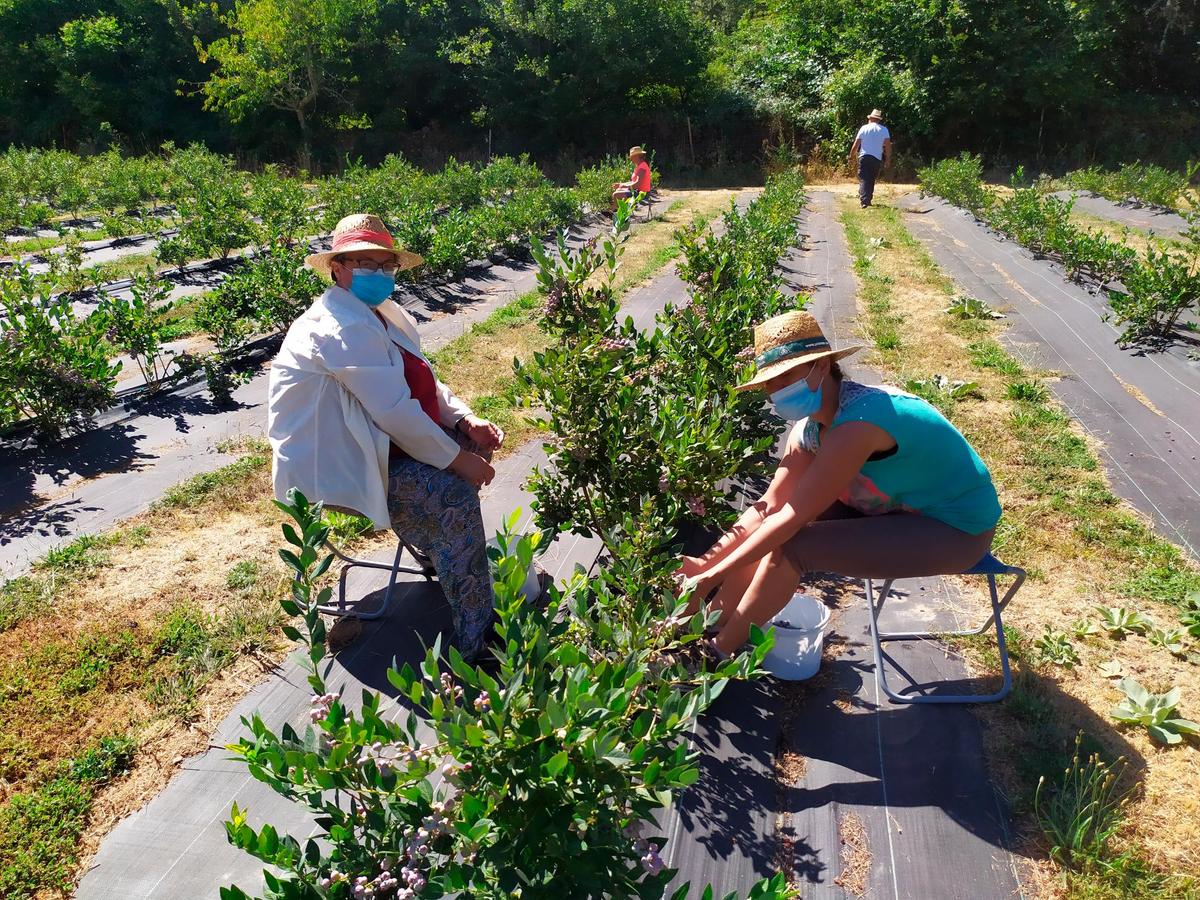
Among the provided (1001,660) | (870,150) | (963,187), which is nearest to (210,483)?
(1001,660)

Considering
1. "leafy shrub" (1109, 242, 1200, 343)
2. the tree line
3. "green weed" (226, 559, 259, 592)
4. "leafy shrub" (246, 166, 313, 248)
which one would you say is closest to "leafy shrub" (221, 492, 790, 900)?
"green weed" (226, 559, 259, 592)

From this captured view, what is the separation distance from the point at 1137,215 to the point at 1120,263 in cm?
608

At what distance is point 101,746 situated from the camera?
8.25 feet

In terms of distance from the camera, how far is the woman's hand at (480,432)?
10.3 ft

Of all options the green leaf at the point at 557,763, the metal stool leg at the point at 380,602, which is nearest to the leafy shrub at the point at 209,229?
the metal stool leg at the point at 380,602

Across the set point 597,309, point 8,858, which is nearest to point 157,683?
point 8,858

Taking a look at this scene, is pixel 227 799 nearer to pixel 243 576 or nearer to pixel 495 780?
pixel 243 576

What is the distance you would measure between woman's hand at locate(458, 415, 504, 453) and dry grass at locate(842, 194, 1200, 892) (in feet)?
6.91

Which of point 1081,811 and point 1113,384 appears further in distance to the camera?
point 1113,384

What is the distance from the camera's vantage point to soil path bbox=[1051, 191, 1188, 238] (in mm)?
10906

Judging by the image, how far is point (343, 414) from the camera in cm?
268

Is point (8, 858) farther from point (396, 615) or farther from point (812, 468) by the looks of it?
point (812, 468)

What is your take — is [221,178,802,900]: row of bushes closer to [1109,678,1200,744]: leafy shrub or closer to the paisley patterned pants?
the paisley patterned pants

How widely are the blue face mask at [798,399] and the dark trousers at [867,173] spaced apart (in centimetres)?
1312
